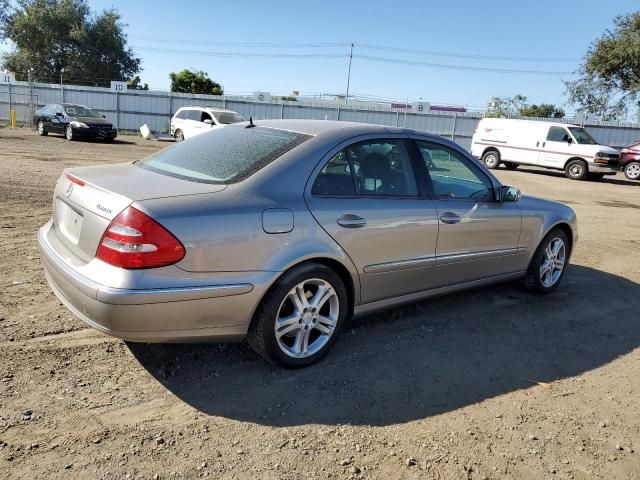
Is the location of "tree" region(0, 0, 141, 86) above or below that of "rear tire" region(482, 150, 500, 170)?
Answer: above

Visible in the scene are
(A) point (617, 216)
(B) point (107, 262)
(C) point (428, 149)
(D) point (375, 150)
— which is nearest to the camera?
(B) point (107, 262)

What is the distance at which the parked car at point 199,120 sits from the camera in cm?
1991

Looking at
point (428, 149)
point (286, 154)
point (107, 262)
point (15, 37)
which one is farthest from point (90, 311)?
point (15, 37)

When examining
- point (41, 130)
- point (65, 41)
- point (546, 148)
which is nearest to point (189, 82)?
point (65, 41)

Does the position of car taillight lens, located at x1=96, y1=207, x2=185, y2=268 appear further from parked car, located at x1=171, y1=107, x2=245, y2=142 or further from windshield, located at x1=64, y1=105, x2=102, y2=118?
windshield, located at x1=64, y1=105, x2=102, y2=118

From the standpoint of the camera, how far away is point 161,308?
285 cm

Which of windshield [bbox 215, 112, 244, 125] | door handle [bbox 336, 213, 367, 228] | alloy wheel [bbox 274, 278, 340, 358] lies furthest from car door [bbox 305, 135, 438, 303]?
windshield [bbox 215, 112, 244, 125]

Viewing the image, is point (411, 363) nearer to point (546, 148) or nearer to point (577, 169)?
point (577, 169)

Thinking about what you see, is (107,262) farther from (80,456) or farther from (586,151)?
(586,151)

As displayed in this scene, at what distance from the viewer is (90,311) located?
9.48 ft

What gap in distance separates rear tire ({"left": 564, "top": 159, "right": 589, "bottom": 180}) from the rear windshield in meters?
19.0

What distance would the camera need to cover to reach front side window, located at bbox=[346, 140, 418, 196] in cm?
379

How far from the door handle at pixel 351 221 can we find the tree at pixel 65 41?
50.0 metres

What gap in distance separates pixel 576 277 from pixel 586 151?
15.8 meters
